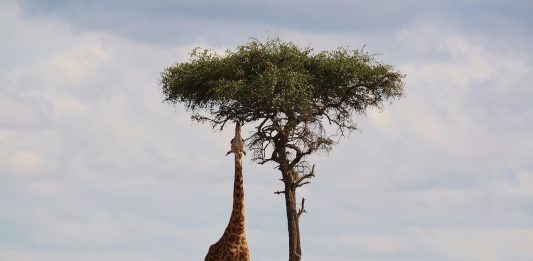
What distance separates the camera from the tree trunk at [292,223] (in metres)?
44.0

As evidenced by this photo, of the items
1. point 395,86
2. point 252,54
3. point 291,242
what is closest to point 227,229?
point 291,242

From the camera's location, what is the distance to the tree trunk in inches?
1732

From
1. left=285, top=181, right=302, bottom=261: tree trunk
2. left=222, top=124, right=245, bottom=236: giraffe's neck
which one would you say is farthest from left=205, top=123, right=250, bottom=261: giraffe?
left=285, top=181, right=302, bottom=261: tree trunk

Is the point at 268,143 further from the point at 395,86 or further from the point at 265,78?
the point at 395,86

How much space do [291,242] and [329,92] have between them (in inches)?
322

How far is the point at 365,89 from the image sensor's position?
1871 inches

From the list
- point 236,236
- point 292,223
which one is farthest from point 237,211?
point 292,223

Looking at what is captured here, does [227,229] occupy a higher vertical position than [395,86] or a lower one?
lower

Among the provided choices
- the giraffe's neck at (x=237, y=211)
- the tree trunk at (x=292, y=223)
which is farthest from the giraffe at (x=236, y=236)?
the tree trunk at (x=292, y=223)

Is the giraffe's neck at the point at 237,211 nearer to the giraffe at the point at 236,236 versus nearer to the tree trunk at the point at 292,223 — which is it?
the giraffe at the point at 236,236

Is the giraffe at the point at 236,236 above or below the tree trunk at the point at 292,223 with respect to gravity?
below

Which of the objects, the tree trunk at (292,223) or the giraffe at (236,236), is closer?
the giraffe at (236,236)

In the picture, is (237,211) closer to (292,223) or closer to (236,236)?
(236,236)

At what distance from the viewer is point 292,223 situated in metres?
44.4
